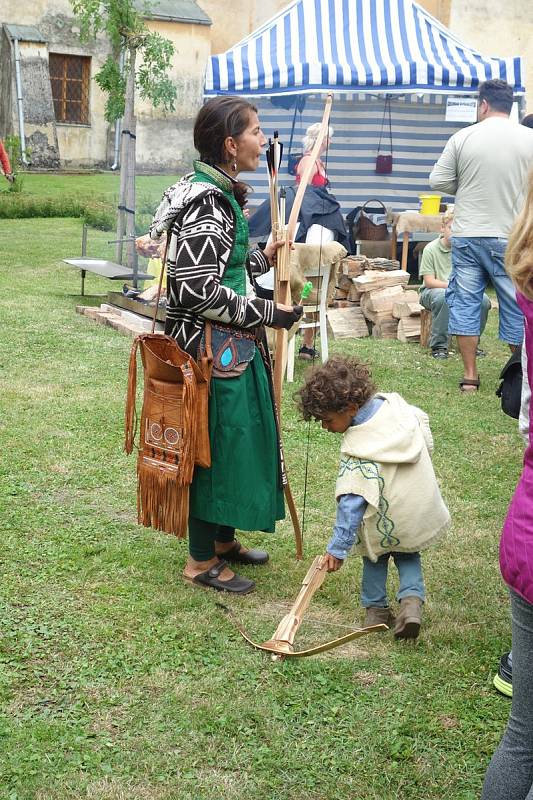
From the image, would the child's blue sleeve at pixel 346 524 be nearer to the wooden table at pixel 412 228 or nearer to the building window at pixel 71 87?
the wooden table at pixel 412 228

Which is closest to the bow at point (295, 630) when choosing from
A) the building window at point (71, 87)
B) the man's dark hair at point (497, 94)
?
the man's dark hair at point (497, 94)

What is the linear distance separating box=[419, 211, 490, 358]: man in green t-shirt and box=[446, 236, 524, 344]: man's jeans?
1211 millimetres

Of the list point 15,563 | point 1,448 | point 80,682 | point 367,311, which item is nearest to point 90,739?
point 80,682

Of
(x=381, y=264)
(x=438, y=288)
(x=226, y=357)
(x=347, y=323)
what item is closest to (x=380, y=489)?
(x=226, y=357)

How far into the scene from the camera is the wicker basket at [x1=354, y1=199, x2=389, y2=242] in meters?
12.6

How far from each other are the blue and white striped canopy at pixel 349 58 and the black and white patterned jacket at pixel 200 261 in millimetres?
7827

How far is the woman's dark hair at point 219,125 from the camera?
363 cm

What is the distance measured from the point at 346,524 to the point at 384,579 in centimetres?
45

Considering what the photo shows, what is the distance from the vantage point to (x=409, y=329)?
9.37m

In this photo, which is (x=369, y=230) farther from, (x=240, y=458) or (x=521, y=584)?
(x=521, y=584)

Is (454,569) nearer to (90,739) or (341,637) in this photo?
(341,637)

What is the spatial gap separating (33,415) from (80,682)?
330cm

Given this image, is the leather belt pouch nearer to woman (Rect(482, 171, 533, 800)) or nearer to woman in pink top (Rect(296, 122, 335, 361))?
woman (Rect(482, 171, 533, 800))

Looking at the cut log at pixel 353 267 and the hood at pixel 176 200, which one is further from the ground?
the hood at pixel 176 200
